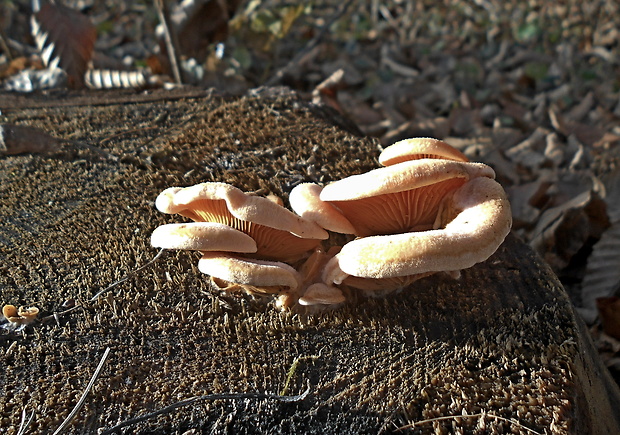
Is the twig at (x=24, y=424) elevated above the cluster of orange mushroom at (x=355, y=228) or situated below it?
below

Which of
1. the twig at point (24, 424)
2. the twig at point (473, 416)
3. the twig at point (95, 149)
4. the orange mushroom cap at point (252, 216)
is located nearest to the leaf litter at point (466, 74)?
the twig at point (95, 149)

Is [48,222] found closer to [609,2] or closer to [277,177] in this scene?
[277,177]

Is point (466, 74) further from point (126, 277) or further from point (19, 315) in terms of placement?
point (19, 315)

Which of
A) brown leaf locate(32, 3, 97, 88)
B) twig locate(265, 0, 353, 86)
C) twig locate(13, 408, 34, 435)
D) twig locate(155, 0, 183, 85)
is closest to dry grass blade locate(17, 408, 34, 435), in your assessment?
twig locate(13, 408, 34, 435)

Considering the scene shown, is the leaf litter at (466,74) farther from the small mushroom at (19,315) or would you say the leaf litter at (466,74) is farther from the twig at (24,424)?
the twig at (24,424)

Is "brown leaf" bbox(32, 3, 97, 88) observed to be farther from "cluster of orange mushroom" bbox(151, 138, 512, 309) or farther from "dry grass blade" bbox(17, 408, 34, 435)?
"dry grass blade" bbox(17, 408, 34, 435)

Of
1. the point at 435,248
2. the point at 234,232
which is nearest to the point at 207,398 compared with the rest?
the point at 234,232
